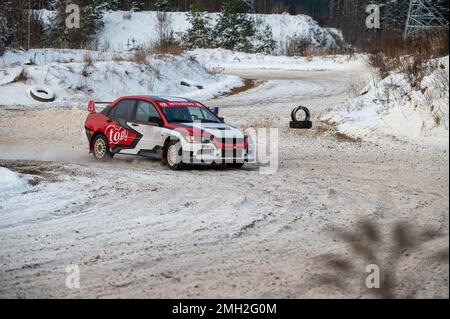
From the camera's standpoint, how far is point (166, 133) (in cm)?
1333

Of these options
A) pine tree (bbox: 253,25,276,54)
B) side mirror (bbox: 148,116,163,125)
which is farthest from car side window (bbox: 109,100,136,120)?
pine tree (bbox: 253,25,276,54)

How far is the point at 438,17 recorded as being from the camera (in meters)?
3.49

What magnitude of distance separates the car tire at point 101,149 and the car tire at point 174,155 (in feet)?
5.79

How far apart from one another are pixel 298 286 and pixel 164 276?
127cm

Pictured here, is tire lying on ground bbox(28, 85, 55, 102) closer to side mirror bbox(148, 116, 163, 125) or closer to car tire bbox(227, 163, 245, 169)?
side mirror bbox(148, 116, 163, 125)

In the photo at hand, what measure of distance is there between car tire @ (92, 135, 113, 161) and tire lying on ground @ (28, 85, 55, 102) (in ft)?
40.2

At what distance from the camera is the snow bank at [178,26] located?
6731 cm

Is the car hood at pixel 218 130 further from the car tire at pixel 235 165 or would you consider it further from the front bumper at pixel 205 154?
the car tire at pixel 235 165

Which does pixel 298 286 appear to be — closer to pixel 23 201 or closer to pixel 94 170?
pixel 23 201

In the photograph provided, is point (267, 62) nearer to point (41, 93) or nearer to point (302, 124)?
point (41, 93)

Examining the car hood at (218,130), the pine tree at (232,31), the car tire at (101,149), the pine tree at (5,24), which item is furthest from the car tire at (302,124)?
the pine tree at (232,31)

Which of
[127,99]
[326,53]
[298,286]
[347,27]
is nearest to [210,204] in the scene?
[298,286]

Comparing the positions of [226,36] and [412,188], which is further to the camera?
[226,36]
